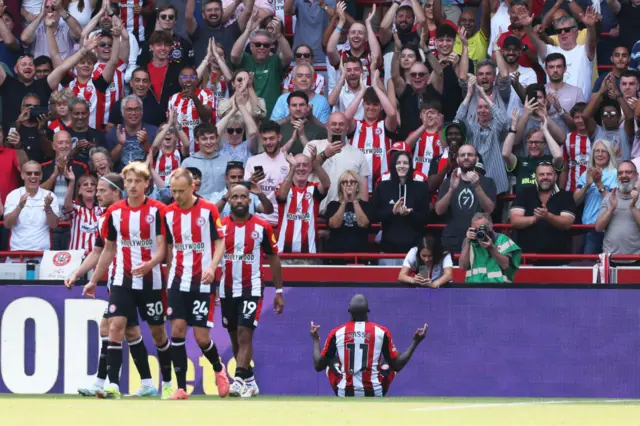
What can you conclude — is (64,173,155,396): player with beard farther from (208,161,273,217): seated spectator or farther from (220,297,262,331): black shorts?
(208,161,273,217): seated spectator

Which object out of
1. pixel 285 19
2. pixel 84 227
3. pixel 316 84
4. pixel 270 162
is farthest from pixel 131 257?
pixel 285 19

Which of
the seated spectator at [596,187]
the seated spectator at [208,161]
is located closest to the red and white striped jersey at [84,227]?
the seated spectator at [208,161]

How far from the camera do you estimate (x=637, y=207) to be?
1608 centimetres

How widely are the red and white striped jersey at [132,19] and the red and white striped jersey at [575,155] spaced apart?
6.59m

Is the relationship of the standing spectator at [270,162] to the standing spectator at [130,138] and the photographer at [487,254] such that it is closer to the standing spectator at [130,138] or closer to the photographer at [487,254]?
the standing spectator at [130,138]

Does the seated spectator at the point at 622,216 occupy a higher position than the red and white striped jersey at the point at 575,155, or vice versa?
the red and white striped jersey at the point at 575,155

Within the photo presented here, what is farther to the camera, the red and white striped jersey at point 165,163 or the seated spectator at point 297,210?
the red and white striped jersey at point 165,163

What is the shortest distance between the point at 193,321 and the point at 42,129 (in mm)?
5968

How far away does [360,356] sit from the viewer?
13.1 metres

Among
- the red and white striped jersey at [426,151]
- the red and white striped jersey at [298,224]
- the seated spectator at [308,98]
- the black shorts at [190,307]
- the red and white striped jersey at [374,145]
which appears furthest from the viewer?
the seated spectator at [308,98]

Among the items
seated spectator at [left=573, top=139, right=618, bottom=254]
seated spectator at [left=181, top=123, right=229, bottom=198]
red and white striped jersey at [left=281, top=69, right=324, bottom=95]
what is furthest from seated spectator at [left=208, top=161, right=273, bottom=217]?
seated spectator at [left=573, top=139, right=618, bottom=254]

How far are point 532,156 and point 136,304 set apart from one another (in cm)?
632

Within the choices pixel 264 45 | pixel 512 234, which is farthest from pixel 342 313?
pixel 264 45

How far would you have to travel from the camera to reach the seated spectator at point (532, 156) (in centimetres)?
1670
